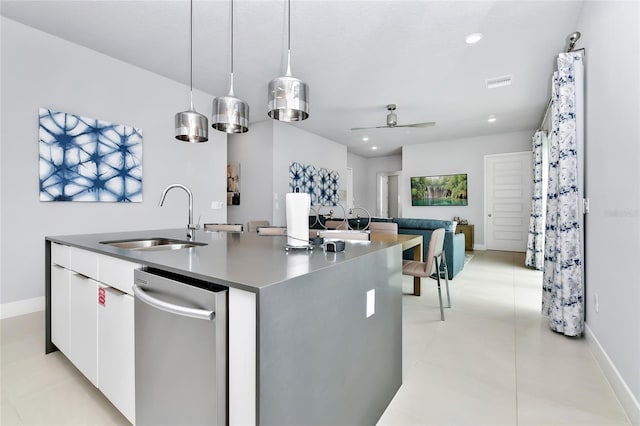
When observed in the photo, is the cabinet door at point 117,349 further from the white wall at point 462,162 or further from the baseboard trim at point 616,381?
the white wall at point 462,162

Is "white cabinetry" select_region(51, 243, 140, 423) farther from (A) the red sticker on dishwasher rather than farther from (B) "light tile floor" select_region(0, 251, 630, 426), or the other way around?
(B) "light tile floor" select_region(0, 251, 630, 426)

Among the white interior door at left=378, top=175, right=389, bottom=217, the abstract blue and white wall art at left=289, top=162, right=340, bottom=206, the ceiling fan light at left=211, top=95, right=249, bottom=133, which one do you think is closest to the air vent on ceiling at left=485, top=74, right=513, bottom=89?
the abstract blue and white wall art at left=289, top=162, right=340, bottom=206

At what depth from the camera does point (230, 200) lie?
20.8 feet

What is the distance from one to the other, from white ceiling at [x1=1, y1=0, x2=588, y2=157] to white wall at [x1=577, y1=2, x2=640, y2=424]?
87 centimetres

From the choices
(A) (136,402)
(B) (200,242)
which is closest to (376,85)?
(B) (200,242)

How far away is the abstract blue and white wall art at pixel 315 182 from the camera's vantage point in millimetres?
6273

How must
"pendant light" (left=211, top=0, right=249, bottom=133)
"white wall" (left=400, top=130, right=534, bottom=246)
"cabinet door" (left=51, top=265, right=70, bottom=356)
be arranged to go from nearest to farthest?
"cabinet door" (left=51, top=265, right=70, bottom=356) → "pendant light" (left=211, top=0, right=249, bottom=133) → "white wall" (left=400, top=130, right=534, bottom=246)

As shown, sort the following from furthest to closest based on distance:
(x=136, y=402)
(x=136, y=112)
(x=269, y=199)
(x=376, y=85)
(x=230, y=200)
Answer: (x=230, y=200) → (x=269, y=199) → (x=376, y=85) → (x=136, y=112) → (x=136, y=402)

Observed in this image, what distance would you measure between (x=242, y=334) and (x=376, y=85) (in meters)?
4.14

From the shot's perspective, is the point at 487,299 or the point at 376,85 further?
the point at 376,85

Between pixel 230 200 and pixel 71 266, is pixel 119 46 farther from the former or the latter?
pixel 230 200

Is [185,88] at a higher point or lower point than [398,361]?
higher

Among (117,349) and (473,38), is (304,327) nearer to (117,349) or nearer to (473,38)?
(117,349)

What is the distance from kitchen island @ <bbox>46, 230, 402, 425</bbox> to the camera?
0.82 meters
